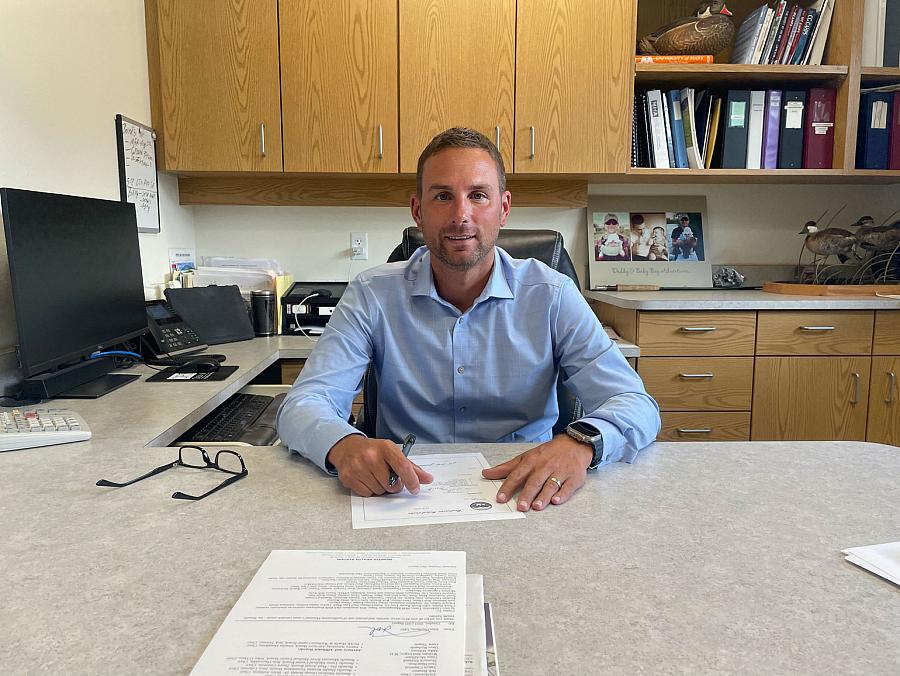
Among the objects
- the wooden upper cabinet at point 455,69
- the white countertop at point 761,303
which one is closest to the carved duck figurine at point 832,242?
the white countertop at point 761,303

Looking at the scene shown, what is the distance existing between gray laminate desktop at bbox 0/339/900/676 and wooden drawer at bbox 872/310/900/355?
1.71 meters

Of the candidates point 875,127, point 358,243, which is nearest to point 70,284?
point 358,243

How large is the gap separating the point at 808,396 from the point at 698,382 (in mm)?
445

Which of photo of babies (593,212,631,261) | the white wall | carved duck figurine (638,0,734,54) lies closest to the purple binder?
carved duck figurine (638,0,734,54)

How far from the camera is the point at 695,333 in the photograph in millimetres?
2529

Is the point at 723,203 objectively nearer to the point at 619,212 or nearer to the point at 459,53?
the point at 619,212

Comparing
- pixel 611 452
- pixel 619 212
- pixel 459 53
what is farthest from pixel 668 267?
pixel 611 452

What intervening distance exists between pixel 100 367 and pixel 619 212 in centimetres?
224

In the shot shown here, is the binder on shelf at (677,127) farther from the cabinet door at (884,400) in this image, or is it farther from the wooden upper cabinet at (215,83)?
the wooden upper cabinet at (215,83)

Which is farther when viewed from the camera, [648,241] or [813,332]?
[648,241]

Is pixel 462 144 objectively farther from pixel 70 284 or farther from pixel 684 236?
pixel 684 236

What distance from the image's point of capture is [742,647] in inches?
23.1

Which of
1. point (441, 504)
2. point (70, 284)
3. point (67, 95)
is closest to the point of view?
point (441, 504)

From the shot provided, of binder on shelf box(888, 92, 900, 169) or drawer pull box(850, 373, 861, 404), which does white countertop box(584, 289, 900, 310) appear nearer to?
drawer pull box(850, 373, 861, 404)
